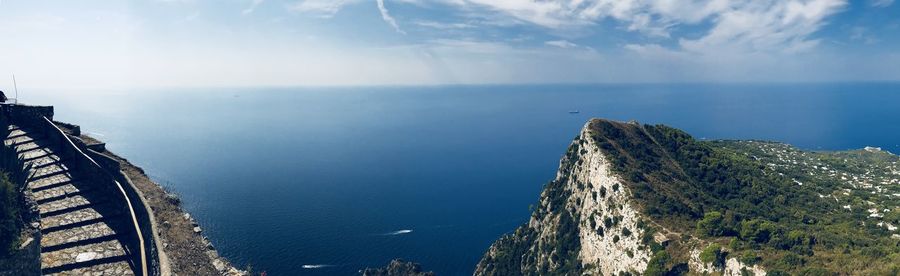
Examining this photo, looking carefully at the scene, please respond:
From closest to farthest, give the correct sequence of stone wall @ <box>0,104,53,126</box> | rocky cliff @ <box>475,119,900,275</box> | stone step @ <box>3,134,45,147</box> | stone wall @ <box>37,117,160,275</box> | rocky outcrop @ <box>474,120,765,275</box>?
stone wall @ <box>37,117,160,275</box> → stone step @ <box>3,134,45,147</box> → stone wall @ <box>0,104,53,126</box> → rocky cliff @ <box>475,119,900,275</box> → rocky outcrop @ <box>474,120,765,275</box>

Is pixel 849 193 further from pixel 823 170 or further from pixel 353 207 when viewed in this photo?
pixel 353 207

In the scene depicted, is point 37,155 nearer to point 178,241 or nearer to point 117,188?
point 117,188

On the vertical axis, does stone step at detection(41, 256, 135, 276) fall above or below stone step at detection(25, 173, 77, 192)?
below

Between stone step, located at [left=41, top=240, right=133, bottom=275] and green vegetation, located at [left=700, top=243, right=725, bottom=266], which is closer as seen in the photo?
stone step, located at [left=41, top=240, right=133, bottom=275]

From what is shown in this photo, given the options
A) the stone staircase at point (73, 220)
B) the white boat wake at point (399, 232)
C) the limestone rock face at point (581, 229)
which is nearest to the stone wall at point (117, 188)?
the stone staircase at point (73, 220)

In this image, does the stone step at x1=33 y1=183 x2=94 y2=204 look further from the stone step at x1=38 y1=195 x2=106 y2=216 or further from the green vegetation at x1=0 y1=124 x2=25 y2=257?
the green vegetation at x1=0 y1=124 x2=25 y2=257

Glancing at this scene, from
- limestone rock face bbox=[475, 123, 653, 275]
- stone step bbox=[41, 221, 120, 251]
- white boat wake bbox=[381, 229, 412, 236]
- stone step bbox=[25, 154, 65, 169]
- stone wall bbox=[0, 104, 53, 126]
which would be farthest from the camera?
white boat wake bbox=[381, 229, 412, 236]

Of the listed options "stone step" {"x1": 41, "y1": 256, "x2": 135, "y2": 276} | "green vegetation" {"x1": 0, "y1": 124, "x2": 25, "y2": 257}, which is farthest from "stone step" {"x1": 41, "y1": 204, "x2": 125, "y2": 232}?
"green vegetation" {"x1": 0, "y1": 124, "x2": 25, "y2": 257}
